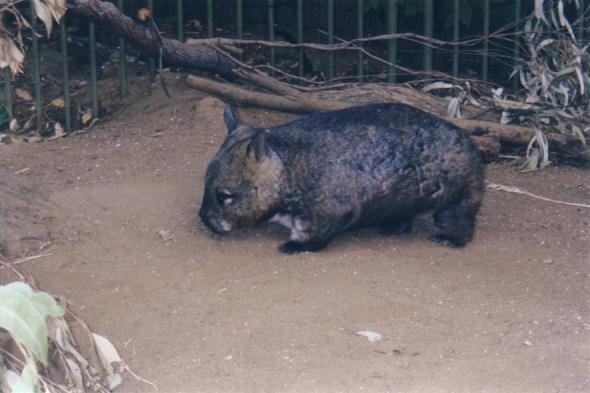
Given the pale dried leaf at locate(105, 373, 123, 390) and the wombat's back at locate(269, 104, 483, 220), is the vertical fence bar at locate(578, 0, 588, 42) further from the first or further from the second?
the pale dried leaf at locate(105, 373, 123, 390)

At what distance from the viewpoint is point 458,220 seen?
5.72 metres

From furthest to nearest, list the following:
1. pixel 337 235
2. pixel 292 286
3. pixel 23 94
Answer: pixel 23 94 < pixel 337 235 < pixel 292 286

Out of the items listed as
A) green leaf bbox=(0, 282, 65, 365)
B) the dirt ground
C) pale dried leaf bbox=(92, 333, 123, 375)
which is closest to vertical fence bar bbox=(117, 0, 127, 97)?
the dirt ground

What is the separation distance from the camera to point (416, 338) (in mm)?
4609

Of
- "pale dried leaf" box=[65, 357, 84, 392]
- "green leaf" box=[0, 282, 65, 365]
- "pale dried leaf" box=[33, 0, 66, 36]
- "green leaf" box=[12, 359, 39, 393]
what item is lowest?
"pale dried leaf" box=[65, 357, 84, 392]

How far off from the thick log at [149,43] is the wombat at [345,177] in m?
1.53

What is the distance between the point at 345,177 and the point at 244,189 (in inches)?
21.0

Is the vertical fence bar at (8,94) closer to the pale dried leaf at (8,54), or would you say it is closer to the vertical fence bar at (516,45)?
the pale dried leaf at (8,54)

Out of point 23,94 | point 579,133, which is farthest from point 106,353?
point 23,94

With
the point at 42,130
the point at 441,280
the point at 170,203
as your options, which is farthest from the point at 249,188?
the point at 42,130

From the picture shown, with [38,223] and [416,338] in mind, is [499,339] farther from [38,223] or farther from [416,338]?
[38,223]

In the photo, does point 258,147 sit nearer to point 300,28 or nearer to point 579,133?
point 300,28

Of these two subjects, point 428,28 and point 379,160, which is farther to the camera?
point 428,28

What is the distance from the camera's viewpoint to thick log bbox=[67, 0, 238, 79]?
6.84m
